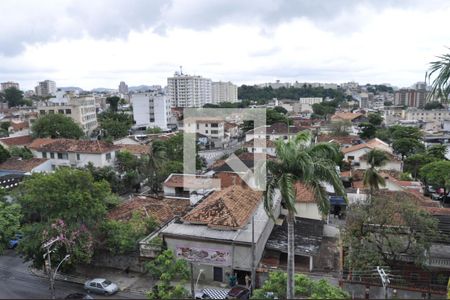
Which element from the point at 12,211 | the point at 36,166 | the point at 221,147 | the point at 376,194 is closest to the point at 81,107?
the point at 221,147

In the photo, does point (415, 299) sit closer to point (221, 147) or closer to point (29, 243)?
point (29, 243)

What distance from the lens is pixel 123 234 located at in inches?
761

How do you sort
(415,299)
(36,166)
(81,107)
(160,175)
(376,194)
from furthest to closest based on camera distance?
(81,107)
(36,166)
(160,175)
(376,194)
(415,299)

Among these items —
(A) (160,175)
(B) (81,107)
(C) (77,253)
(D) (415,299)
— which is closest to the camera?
(D) (415,299)

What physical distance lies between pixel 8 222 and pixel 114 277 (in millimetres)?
6791

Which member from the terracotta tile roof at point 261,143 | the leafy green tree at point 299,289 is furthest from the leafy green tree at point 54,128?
the leafy green tree at point 299,289

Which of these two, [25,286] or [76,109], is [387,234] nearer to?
[25,286]

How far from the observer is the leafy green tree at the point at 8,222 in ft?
64.4

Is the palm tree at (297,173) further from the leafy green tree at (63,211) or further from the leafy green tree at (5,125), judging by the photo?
the leafy green tree at (5,125)

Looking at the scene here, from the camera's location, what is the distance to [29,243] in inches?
736

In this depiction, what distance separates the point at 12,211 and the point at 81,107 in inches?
2006

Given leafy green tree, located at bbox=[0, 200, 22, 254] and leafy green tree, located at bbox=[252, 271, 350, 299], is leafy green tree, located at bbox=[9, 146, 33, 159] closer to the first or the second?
leafy green tree, located at bbox=[0, 200, 22, 254]

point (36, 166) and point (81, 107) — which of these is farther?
point (81, 107)

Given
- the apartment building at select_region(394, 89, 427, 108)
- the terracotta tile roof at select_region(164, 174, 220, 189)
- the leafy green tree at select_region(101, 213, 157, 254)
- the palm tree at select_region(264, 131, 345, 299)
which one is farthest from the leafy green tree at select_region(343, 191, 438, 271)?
the apartment building at select_region(394, 89, 427, 108)
